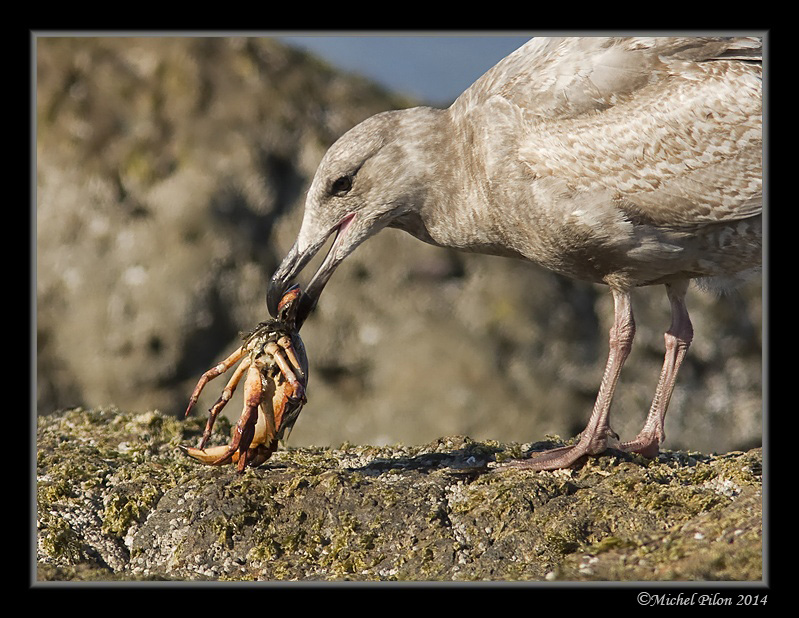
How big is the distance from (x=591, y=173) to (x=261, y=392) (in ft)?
8.47

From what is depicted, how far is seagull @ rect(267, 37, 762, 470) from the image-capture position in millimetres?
6590

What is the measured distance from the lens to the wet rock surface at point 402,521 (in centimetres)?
560

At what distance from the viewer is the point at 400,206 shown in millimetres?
7324

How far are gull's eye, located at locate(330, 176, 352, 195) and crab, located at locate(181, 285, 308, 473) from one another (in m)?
1.13

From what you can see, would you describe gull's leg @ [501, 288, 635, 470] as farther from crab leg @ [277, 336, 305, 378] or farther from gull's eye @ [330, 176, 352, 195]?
gull's eye @ [330, 176, 352, 195]

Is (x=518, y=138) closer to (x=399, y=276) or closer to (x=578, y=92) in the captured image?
(x=578, y=92)

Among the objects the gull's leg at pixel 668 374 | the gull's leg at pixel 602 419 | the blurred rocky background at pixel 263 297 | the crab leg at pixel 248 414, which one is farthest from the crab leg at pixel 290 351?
the blurred rocky background at pixel 263 297

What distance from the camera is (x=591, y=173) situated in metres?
6.58

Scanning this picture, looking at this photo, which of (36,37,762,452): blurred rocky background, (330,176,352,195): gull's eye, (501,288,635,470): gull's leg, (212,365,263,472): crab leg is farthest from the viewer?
(36,37,762,452): blurred rocky background

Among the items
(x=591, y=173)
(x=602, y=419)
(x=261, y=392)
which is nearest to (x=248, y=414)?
(x=261, y=392)

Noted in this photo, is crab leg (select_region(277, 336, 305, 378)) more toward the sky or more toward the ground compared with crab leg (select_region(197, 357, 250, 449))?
more toward the sky

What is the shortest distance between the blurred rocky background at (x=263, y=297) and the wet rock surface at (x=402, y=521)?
6306 mm

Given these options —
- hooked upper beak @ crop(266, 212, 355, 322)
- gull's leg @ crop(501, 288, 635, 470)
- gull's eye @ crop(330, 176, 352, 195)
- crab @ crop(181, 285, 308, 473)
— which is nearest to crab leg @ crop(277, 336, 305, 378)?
crab @ crop(181, 285, 308, 473)
